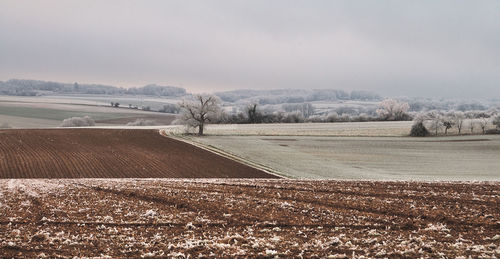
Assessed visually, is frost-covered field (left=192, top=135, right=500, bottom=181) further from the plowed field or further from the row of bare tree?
the plowed field

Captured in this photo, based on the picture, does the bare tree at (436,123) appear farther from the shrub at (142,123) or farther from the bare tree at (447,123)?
the shrub at (142,123)

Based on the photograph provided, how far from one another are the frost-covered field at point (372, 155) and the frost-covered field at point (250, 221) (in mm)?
21897

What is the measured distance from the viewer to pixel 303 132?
7812cm

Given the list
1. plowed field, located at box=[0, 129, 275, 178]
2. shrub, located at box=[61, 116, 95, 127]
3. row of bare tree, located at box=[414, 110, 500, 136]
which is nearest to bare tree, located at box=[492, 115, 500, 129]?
row of bare tree, located at box=[414, 110, 500, 136]

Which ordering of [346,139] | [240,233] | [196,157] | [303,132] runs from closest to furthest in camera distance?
[240,233] < [196,157] < [346,139] < [303,132]

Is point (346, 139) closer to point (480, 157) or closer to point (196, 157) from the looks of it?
point (480, 157)

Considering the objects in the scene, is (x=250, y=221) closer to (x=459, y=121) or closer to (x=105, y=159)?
(x=105, y=159)

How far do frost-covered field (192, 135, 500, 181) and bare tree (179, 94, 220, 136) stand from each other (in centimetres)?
393

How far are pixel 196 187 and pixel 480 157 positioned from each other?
4770cm

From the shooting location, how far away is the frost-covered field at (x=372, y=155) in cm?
4131

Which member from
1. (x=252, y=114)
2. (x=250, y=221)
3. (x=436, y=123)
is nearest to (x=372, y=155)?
(x=436, y=123)

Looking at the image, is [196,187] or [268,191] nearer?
[268,191]

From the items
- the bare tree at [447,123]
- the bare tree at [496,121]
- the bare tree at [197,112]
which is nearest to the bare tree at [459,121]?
the bare tree at [447,123]

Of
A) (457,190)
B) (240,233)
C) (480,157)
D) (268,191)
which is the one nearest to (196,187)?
(268,191)
